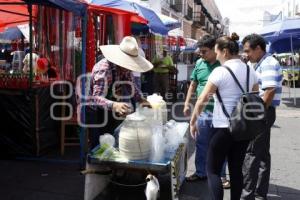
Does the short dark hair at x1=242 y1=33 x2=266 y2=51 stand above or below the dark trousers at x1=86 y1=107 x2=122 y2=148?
above

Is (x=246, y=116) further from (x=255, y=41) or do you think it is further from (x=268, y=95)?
(x=255, y=41)

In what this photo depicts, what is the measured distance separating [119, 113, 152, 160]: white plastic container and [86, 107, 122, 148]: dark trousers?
46 cm

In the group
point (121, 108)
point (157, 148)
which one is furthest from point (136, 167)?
point (121, 108)

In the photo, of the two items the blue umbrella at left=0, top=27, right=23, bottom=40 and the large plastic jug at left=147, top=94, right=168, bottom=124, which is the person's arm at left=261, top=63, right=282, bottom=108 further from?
the blue umbrella at left=0, top=27, right=23, bottom=40

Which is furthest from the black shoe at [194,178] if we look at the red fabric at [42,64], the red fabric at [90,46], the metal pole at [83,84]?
the red fabric at [42,64]

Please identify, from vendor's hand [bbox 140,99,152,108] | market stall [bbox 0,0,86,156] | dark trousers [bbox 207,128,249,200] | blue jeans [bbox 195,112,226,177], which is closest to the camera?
dark trousers [bbox 207,128,249,200]

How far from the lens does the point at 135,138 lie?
3.79m

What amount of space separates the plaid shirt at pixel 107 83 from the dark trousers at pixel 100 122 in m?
0.20

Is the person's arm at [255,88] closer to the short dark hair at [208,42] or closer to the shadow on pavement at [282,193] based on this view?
the short dark hair at [208,42]

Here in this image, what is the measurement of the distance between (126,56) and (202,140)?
160 centimetres

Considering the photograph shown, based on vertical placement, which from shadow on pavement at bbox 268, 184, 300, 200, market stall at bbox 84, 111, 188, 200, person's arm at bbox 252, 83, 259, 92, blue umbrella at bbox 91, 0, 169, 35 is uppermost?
blue umbrella at bbox 91, 0, 169, 35

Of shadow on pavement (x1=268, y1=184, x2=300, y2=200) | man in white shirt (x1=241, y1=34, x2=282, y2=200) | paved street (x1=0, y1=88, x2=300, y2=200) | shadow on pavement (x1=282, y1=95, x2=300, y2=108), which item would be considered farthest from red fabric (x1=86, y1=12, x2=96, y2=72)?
shadow on pavement (x1=282, y1=95, x2=300, y2=108)

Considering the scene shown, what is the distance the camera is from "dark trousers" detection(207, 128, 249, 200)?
3.82 metres

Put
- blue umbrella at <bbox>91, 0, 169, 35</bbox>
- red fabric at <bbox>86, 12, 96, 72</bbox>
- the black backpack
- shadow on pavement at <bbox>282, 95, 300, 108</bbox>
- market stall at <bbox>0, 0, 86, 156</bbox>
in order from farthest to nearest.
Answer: shadow on pavement at <bbox>282, 95, 300, 108</bbox>, blue umbrella at <bbox>91, 0, 169, 35</bbox>, red fabric at <bbox>86, 12, 96, 72</bbox>, market stall at <bbox>0, 0, 86, 156</bbox>, the black backpack
